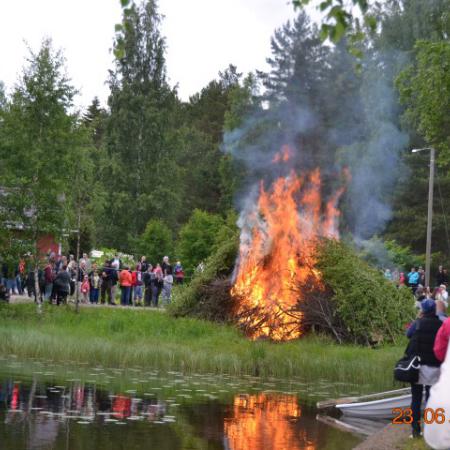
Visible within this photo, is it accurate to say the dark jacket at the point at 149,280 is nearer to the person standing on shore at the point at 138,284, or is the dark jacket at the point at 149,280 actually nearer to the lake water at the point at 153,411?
the person standing on shore at the point at 138,284

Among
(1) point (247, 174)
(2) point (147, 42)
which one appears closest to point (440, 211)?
(1) point (247, 174)

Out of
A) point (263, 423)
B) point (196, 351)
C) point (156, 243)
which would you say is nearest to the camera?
point (263, 423)

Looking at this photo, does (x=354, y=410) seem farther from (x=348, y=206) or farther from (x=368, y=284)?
(x=348, y=206)

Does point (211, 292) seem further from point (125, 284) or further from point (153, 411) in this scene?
point (153, 411)

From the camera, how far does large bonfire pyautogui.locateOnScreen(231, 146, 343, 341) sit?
28250 mm

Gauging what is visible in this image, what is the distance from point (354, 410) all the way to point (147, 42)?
5155 cm

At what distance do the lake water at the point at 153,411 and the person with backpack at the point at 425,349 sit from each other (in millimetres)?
1455

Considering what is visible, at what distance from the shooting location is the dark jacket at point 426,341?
1328 centimetres

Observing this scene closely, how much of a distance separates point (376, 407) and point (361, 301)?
410 inches

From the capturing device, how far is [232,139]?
62.9 metres

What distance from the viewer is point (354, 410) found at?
17547 mm

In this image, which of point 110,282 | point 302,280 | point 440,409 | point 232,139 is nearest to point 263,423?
point 440,409

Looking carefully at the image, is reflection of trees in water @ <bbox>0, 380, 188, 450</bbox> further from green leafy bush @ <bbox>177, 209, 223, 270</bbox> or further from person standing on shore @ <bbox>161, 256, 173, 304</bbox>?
green leafy bush @ <bbox>177, 209, 223, 270</bbox>

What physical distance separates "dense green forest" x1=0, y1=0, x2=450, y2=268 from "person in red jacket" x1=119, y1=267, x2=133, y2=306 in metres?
2.53
